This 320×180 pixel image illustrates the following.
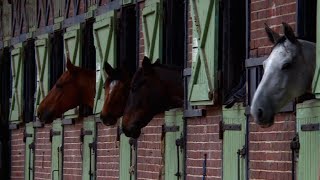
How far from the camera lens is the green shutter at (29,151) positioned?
18328 millimetres

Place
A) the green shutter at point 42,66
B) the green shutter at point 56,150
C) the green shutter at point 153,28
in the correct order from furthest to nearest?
1. the green shutter at point 42,66
2. the green shutter at point 56,150
3. the green shutter at point 153,28

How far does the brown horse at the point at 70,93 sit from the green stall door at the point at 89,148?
28 cm

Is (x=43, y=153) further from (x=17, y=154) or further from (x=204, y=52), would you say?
(x=204, y=52)

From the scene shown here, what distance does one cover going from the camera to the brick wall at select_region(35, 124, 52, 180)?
1756 cm

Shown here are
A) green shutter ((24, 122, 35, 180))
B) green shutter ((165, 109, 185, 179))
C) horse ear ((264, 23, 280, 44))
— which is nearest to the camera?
horse ear ((264, 23, 280, 44))

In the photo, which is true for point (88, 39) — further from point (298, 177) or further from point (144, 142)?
point (298, 177)

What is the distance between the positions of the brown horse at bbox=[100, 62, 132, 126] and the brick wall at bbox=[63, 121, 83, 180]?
9.79 ft

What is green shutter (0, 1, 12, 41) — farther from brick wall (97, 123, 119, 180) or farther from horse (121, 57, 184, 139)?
horse (121, 57, 184, 139)

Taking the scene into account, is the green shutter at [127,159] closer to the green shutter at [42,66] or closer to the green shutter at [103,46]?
the green shutter at [103,46]

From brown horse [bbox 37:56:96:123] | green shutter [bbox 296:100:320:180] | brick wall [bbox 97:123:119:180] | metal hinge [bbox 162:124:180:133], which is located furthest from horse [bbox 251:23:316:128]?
brown horse [bbox 37:56:96:123]

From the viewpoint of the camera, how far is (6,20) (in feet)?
66.3

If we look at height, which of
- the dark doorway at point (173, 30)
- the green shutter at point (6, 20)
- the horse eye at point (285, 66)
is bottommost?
the horse eye at point (285, 66)

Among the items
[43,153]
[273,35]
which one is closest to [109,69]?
[273,35]

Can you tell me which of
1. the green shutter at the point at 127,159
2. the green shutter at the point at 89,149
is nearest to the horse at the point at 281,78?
the green shutter at the point at 127,159
